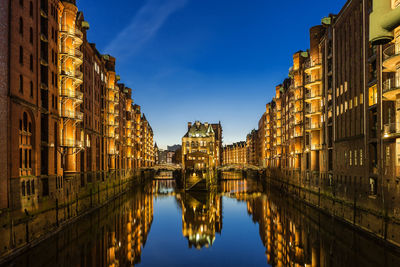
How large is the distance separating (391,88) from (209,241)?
829 inches

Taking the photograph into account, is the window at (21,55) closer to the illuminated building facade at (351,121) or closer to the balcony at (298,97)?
the illuminated building facade at (351,121)

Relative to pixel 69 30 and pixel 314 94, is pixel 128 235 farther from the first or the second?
pixel 314 94

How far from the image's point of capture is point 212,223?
133ft

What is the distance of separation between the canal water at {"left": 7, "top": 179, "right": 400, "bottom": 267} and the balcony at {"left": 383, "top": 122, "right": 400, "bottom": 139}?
8453 millimetres

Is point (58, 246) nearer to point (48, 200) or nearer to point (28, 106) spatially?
point (48, 200)

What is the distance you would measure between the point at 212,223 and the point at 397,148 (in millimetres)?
22809

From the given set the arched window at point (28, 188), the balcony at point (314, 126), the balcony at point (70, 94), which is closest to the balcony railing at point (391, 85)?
the balcony at point (314, 126)

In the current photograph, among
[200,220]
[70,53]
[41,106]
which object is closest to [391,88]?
[200,220]

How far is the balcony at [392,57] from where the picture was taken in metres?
24.2

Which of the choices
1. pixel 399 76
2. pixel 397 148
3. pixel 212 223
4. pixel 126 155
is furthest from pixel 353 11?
pixel 126 155

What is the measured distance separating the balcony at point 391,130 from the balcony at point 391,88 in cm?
230

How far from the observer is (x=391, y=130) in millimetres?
26266

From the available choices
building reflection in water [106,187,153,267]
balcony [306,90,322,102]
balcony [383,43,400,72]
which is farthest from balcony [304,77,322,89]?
building reflection in water [106,187,153,267]

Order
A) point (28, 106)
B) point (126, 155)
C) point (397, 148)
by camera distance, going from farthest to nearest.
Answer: point (126, 155) < point (28, 106) < point (397, 148)
